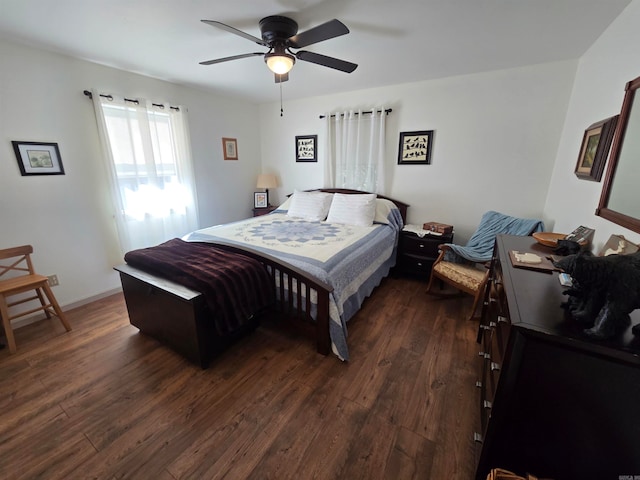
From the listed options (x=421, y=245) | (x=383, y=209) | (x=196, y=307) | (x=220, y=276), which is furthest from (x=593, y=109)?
(x=196, y=307)

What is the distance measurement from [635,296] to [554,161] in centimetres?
254

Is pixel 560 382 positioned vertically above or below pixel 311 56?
below

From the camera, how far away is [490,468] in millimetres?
1019

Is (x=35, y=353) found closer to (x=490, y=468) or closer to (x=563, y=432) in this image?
(x=490, y=468)

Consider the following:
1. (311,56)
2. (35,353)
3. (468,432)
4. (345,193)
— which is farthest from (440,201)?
(35,353)

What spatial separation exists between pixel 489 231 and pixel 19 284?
4.17 meters

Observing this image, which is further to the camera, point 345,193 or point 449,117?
point 345,193

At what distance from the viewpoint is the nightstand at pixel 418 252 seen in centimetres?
303

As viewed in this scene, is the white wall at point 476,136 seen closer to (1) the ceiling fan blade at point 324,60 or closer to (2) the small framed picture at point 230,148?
(2) the small framed picture at point 230,148

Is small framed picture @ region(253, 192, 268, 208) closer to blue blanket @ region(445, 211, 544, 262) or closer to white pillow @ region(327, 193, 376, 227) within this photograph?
white pillow @ region(327, 193, 376, 227)

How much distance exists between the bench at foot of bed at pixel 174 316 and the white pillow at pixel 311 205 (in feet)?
5.72

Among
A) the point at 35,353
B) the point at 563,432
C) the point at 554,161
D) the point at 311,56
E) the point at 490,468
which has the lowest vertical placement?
the point at 35,353

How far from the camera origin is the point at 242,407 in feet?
5.16

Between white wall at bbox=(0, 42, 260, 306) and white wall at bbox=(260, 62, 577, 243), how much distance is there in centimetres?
218
